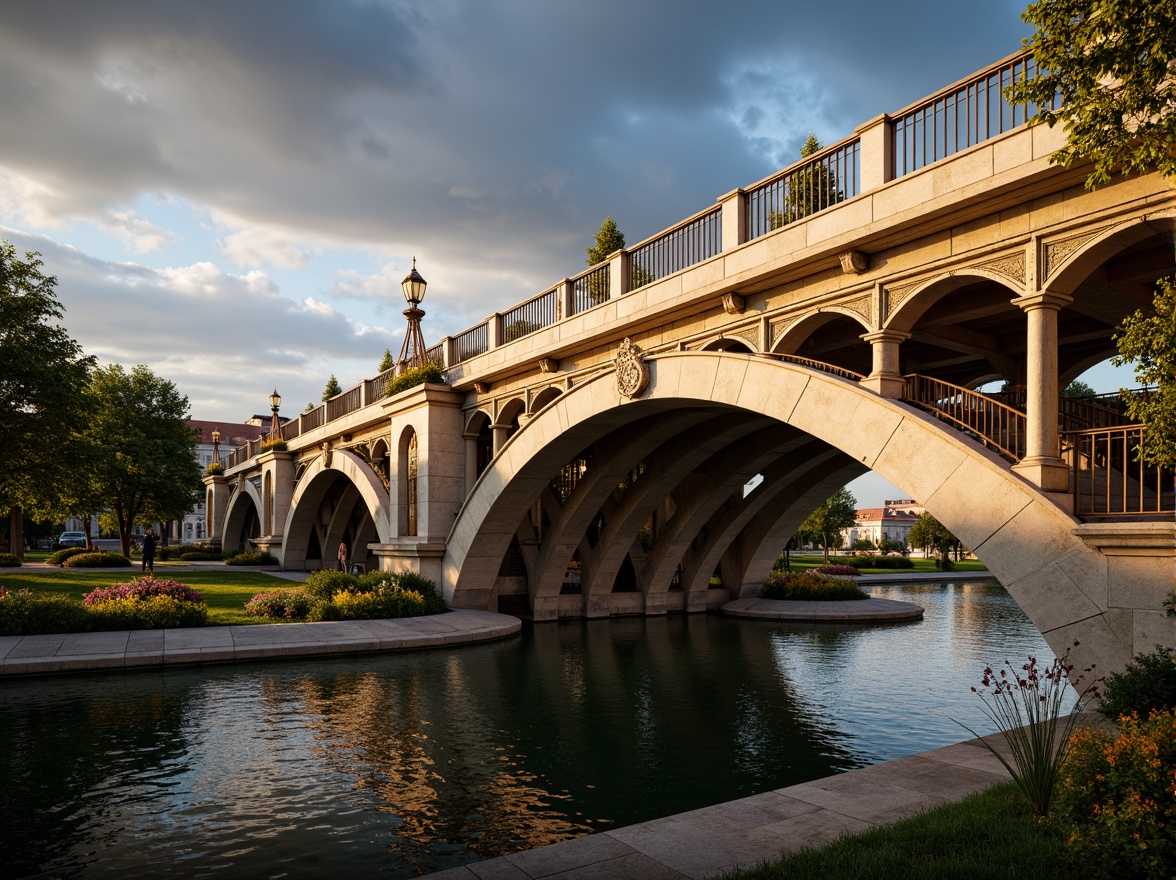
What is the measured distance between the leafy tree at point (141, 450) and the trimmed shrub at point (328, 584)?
27.8m

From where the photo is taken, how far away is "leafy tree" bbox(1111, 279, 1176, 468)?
23.5ft

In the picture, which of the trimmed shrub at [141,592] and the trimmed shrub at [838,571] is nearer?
the trimmed shrub at [141,592]

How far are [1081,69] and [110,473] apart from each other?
5286 cm

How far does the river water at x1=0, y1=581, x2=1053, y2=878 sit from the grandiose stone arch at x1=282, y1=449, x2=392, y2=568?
12.8 m

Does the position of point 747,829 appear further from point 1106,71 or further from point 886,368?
point 886,368

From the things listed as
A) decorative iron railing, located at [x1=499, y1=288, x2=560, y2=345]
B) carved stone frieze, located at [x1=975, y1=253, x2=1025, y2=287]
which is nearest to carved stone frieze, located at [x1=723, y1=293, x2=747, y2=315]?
carved stone frieze, located at [x1=975, y1=253, x2=1025, y2=287]

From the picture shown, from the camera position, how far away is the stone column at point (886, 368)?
12.7 m

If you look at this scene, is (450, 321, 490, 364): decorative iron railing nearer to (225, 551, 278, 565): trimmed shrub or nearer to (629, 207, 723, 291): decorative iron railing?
(629, 207, 723, 291): decorative iron railing

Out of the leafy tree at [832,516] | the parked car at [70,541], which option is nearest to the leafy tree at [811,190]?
the leafy tree at [832,516]

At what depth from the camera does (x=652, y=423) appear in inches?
920

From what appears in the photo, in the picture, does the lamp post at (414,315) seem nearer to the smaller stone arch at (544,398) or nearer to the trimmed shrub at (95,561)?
the smaller stone arch at (544,398)

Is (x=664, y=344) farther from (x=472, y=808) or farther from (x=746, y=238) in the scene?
(x=472, y=808)

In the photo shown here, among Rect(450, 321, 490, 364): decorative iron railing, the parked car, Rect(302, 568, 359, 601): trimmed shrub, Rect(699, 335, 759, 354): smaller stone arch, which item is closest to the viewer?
Rect(699, 335, 759, 354): smaller stone arch

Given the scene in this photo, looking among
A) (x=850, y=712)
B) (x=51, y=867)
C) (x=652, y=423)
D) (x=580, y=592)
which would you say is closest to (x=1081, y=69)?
(x=850, y=712)
